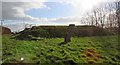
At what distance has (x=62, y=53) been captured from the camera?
11.1 m

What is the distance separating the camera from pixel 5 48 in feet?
38.3

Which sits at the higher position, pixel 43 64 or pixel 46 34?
pixel 46 34

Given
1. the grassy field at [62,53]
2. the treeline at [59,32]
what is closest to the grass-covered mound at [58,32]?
the treeline at [59,32]

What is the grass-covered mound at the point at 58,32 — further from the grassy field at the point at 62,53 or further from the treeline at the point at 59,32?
the grassy field at the point at 62,53

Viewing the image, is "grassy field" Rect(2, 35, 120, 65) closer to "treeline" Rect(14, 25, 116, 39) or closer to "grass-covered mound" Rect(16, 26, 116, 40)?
"grass-covered mound" Rect(16, 26, 116, 40)

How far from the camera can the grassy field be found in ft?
33.2

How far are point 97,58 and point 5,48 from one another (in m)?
5.13

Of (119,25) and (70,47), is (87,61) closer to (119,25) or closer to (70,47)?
(70,47)

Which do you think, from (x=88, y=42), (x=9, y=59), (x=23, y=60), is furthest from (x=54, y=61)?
(x=88, y=42)

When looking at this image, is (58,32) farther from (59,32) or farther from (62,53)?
(62,53)

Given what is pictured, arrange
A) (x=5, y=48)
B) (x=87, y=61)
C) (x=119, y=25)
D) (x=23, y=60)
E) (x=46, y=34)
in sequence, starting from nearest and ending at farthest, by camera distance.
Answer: (x=23, y=60)
(x=87, y=61)
(x=5, y=48)
(x=46, y=34)
(x=119, y=25)

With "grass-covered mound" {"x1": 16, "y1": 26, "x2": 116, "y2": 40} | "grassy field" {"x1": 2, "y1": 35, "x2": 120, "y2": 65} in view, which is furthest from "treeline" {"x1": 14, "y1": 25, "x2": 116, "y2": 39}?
"grassy field" {"x1": 2, "y1": 35, "x2": 120, "y2": 65}

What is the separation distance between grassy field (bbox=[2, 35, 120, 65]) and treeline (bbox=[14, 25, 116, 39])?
276 cm

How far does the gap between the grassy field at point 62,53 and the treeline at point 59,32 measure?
276cm
